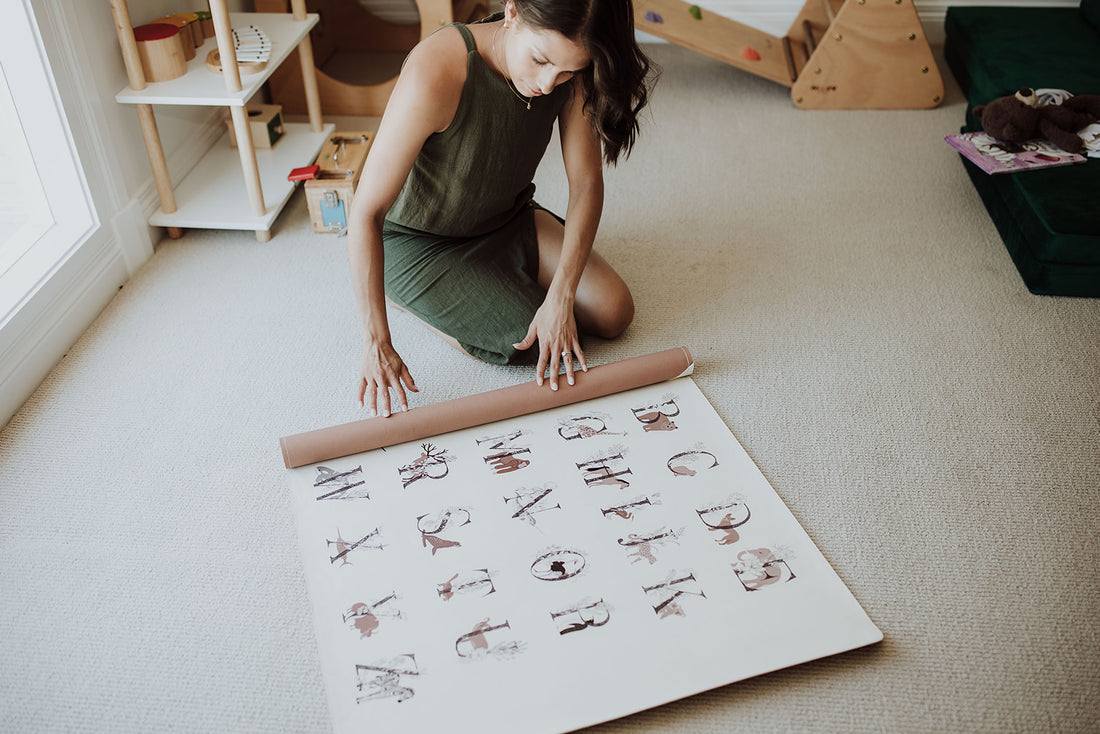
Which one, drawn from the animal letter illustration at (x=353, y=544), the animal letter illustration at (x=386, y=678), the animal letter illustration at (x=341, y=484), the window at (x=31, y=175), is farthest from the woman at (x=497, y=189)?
the window at (x=31, y=175)

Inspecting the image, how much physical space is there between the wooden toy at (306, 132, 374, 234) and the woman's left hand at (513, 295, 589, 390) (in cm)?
67

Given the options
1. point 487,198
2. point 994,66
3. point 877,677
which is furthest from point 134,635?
point 994,66

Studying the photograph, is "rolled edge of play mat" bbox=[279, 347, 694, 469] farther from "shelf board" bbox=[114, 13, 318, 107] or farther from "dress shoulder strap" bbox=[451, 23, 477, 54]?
"shelf board" bbox=[114, 13, 318, 107]

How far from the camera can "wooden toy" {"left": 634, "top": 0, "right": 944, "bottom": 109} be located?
7.95 ft

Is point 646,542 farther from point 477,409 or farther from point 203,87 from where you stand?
point 203,87

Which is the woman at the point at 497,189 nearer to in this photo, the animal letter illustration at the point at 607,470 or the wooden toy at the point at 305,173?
the animal letter illustration at the point at 607,470

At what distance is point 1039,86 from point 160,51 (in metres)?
2.10

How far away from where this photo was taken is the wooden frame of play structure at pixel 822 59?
2.43m

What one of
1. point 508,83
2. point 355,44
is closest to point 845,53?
point 508,83

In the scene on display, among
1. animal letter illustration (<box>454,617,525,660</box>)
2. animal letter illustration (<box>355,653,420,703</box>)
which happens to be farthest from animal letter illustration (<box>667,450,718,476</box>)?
animal letter illustration (<box>355,653,420,703</box>)

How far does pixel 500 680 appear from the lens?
3.52ft

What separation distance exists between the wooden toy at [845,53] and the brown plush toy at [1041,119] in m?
0.53

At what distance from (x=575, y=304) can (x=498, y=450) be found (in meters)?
0.37

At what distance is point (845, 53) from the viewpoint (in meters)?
2.48
